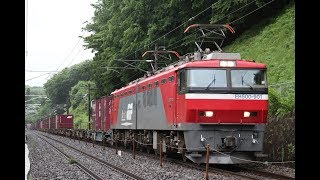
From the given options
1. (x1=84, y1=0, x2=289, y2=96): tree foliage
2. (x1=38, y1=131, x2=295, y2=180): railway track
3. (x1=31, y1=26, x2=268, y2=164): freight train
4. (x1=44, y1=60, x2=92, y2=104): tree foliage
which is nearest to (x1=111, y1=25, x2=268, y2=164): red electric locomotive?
(x1=31, y1=26, x2=268, y2=164): freight train

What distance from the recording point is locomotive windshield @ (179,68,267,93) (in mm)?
14008

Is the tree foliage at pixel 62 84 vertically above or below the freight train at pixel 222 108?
above

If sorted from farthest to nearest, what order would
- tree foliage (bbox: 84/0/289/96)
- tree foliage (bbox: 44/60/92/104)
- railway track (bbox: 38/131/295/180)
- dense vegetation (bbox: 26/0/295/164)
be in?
tree foliage (bbox: 44/60/92/104), tree foliage (bbox: 84/0/289/96), dense vegetation (bbox: 26/0/295/164), railway track (bbox: 38/131/295/180)

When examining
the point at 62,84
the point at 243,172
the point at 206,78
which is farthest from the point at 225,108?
the point at 62,84

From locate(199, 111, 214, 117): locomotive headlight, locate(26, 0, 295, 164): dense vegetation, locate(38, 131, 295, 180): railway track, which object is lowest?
locate(38, 131, 295, 180): railway track

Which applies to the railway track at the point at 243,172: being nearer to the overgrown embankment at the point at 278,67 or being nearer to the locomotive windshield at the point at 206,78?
the overgrown embankment at the point at 278,67

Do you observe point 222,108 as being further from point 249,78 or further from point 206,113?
point 249,78

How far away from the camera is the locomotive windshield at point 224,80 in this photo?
1401 cm

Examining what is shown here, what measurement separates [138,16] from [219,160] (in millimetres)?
27749

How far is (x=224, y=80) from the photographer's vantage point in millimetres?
14125

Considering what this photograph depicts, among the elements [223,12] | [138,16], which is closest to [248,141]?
[223,12]

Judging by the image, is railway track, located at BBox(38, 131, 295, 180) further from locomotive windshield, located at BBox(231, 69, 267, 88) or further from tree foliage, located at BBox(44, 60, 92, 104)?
tree foliage, located at BBox(44, 60, 92, 104)

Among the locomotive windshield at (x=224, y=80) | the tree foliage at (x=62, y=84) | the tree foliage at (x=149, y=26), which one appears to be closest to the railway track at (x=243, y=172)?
the locomotive windshield at (x=224, y=80)
